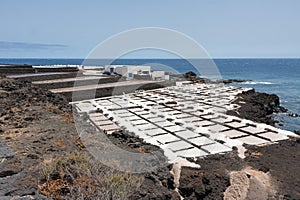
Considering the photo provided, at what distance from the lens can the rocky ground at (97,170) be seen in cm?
342

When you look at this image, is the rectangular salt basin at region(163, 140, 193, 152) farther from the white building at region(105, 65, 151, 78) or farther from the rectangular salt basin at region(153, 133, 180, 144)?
the white building at region(105, 65, 151, 78)

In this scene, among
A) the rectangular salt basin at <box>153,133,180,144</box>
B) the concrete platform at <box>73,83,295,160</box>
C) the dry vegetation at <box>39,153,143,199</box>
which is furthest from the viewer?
the rectangular salt basin at <box>153,133,180,144</box>

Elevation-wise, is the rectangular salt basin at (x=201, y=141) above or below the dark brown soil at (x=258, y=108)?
above

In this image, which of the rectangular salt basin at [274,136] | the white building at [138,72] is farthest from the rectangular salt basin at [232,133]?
the white building at [138,72]

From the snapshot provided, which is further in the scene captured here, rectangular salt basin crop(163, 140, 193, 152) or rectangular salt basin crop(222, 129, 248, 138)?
rectangular salt basin crop(222, 129, 248, 138)

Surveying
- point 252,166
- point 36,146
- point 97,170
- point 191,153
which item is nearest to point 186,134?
point 191,153

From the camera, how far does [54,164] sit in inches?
148

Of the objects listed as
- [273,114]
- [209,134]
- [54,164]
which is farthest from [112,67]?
[54,164]

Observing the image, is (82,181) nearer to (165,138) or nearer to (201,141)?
(165,138)

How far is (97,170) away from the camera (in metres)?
3.77

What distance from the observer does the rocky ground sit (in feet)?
11.2

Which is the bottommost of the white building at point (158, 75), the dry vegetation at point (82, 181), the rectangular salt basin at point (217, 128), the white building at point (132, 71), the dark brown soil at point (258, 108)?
the dark brown soil at point (258, 108)

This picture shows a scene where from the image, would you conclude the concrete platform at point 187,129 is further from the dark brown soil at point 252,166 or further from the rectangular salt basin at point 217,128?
the dark brown soil at point 252,166

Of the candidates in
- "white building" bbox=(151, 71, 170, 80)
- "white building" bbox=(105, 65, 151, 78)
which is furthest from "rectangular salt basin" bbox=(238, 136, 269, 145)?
"white building" bbox=(105, 65, 151, 78)
